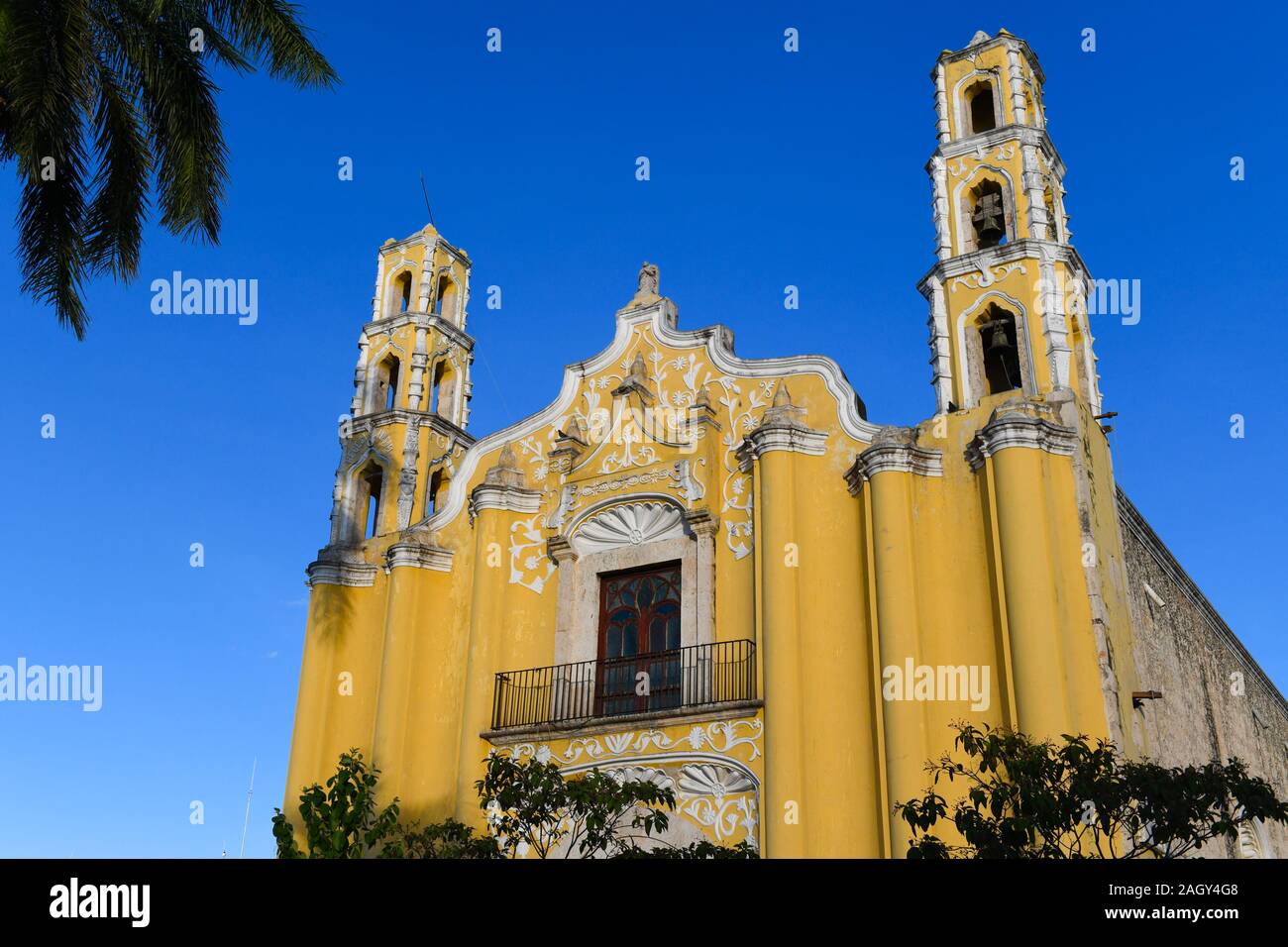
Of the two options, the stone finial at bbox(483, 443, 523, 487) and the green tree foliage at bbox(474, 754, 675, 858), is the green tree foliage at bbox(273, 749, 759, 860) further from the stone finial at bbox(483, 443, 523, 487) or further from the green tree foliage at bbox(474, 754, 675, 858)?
the stone finial at bbox(483, 443, 523, 487)

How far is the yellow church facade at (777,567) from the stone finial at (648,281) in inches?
4.1

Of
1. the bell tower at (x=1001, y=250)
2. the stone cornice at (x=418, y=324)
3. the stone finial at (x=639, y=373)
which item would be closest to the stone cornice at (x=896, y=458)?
the bell tower at (x=1001, y=250)

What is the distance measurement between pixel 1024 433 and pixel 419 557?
8298 millimetres

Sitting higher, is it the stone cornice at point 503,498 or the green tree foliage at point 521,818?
the stone cornice at point 503,498

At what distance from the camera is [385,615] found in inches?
715

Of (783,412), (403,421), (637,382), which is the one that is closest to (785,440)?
(783,412)

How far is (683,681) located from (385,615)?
471 centimetres

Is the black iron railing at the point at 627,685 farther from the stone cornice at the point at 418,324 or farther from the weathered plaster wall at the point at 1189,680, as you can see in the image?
the stone cornice at the point at 418,324

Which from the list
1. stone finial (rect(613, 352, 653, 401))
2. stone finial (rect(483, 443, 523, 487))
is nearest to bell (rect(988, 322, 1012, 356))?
stone finial (rect(613, 352, 653, 401))

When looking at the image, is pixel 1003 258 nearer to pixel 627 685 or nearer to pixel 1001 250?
pixel 1001 250

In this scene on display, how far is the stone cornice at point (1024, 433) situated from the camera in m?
14.3

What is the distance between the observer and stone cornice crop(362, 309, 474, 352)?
21.3 meters

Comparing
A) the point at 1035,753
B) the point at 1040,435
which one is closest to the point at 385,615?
the point at 1040,435
